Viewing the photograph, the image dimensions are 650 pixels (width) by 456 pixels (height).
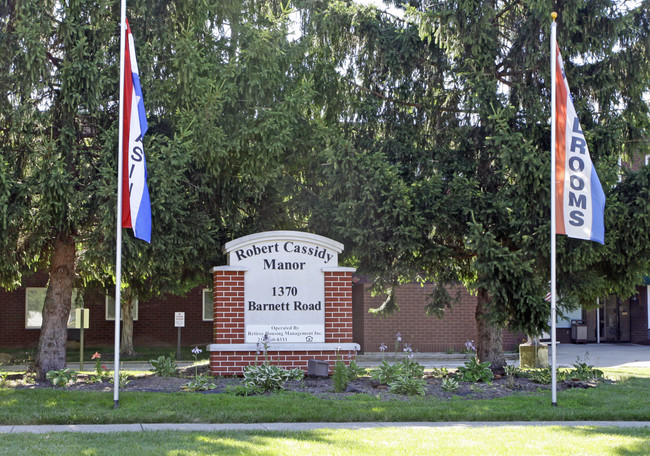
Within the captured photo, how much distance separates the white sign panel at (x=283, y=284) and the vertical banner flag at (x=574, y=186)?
4198 millimetres

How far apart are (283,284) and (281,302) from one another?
1.08ft

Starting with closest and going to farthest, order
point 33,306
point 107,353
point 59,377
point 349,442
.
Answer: point 349,442
point 59,377
point 107,353
point 33,306

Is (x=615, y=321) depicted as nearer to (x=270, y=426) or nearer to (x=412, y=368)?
(x=412, y=368)

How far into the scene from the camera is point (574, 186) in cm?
1161

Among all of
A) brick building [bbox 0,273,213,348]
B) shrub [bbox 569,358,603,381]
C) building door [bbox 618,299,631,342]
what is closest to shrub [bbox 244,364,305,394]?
shrub [bbox 569,358,603,381]

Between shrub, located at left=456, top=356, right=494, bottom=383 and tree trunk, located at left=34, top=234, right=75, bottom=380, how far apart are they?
7211 mm

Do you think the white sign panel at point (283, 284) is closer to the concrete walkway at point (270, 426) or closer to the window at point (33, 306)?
the concrete walkway at point (270, 426)

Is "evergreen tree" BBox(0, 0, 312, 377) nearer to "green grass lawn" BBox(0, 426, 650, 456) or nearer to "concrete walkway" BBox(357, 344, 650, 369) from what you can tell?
"green grass lawn" BBox(0, 426, 650, 456)

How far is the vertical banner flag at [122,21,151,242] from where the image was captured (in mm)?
10742

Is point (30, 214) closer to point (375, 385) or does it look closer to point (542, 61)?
point (375, 385)

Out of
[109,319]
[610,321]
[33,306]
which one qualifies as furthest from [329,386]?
[610,321]

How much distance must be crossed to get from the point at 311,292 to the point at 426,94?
5106 millimetres

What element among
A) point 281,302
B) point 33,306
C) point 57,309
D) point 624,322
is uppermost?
point 281,302

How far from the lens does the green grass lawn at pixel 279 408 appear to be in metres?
9.82
